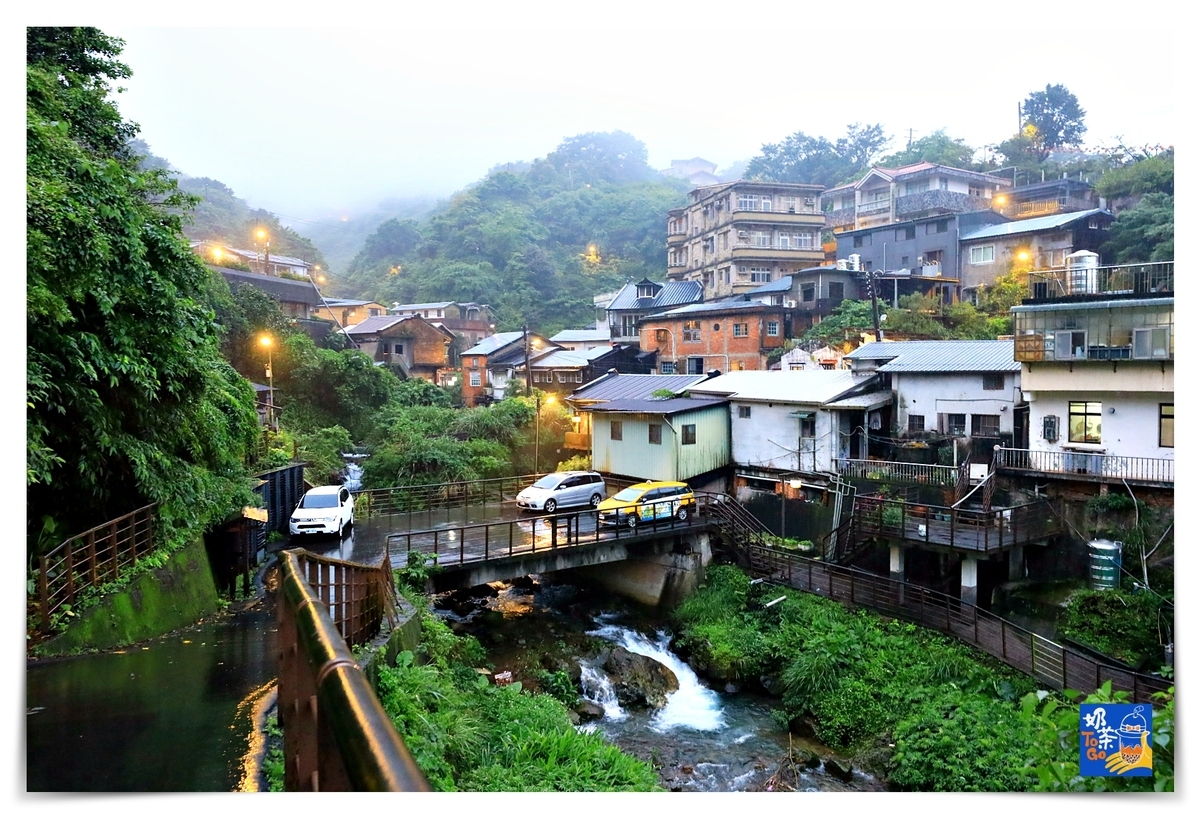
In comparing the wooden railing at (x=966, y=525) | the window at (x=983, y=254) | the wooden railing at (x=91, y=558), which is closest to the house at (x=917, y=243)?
the window at (x=983, y=254)

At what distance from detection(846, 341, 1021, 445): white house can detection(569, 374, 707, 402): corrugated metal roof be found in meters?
4.51

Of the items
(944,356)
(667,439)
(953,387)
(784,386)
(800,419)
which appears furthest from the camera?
(784,386)

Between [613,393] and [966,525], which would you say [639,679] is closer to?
[966,525]

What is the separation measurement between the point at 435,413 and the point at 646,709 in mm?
12938

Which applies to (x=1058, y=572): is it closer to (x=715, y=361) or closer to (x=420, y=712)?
Answer: (x=420, y=712)

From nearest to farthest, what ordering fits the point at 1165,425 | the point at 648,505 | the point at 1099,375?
the point at 1165,425 < the point at 1099,375 < the point at 648,505

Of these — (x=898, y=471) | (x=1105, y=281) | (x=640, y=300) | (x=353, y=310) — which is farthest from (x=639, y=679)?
(x=640, y=300)

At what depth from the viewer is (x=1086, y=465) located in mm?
11664

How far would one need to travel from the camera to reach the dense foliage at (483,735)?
17.5ft

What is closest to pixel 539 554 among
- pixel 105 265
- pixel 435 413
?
pixel 105 265

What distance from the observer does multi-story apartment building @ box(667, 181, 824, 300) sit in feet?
98.8

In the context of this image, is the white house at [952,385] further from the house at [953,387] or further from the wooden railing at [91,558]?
the wooden railing at [91,558]

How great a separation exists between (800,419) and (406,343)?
17.3 m

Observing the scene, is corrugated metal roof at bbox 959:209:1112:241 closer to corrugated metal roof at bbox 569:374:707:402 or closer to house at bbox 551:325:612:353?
corrugated metal roof at bbox 569:374:707:402
